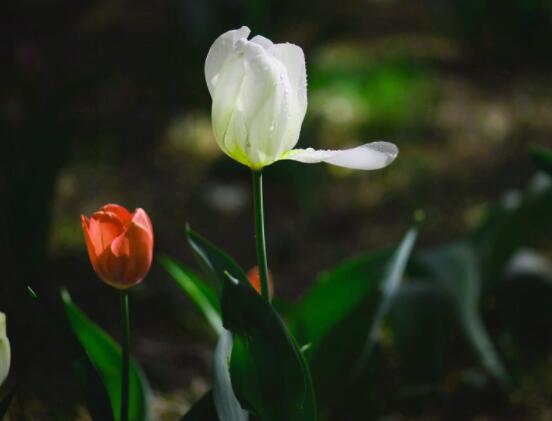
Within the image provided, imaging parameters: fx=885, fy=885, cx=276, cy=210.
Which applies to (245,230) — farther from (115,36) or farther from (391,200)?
(115,36)

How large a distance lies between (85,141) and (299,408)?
7.58 ft

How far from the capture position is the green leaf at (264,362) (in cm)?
91

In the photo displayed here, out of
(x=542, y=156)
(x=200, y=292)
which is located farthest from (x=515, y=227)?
(x=200, y=292)

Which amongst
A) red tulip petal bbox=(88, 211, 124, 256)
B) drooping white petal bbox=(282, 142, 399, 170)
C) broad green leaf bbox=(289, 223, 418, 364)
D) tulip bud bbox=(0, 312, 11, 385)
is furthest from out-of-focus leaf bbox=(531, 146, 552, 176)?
tulip bud bbox=(0, 312, 11, 385)

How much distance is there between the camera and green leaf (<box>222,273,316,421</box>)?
906mm

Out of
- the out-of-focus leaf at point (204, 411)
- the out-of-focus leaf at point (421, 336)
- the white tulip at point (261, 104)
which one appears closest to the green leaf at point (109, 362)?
the out-of-focus leaf at point (204, 411)

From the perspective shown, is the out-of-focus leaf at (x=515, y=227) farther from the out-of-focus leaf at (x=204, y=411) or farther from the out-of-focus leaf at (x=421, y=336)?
the out-of-focus leaf at (x=204, y=411)

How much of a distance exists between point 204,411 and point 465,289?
0.74m

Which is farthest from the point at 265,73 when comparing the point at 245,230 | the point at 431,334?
the point at 245,230

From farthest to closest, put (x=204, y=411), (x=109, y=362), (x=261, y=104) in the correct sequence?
(x=109, y=362)
(x=204, y=411)
(x=261, y=104)

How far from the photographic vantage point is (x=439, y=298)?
1604 millimetres

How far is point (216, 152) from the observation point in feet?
10.3

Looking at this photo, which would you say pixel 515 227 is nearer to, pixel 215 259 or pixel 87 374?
pixel 215 259

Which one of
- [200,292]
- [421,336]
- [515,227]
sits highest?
[200,292]
